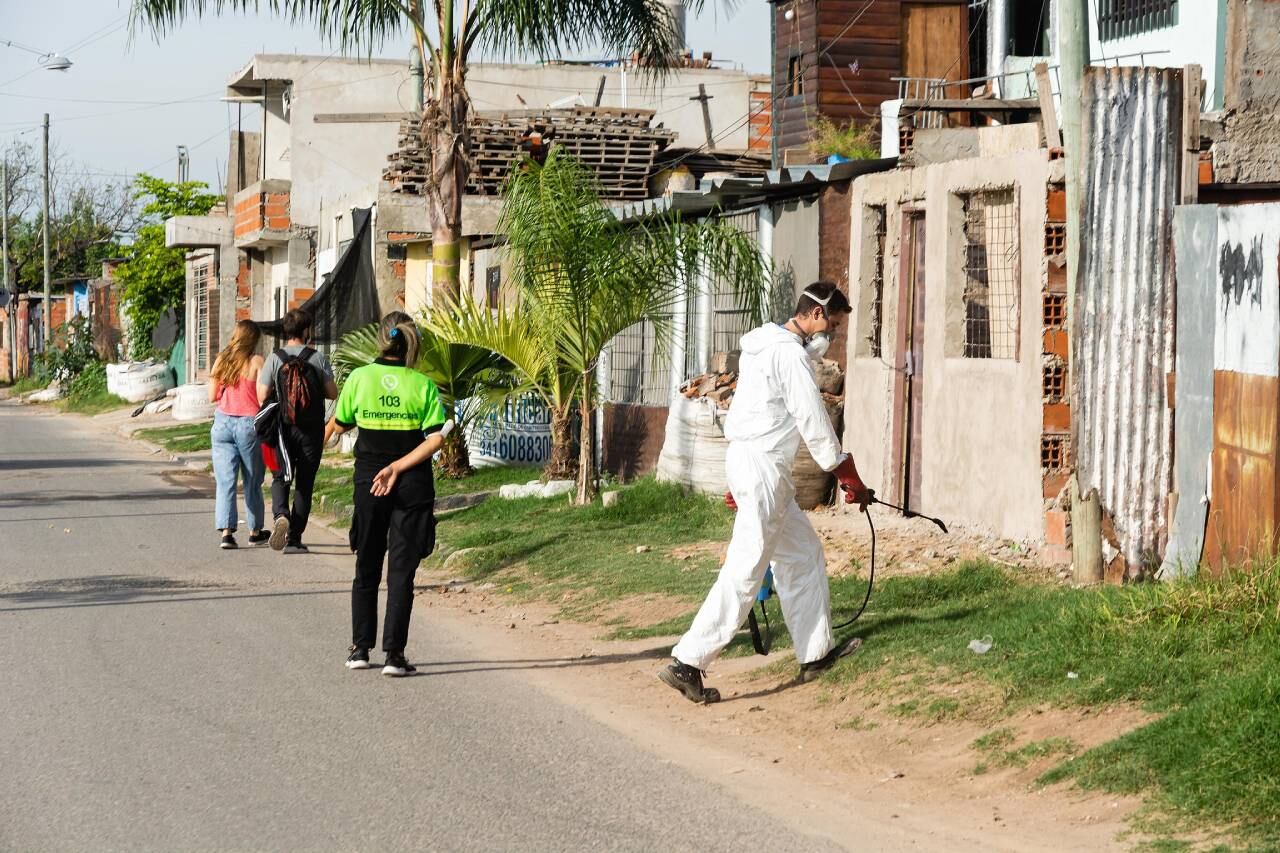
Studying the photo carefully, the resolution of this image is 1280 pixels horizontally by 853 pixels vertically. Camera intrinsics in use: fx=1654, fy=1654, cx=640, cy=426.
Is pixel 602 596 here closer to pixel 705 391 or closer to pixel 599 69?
pixel 705 391

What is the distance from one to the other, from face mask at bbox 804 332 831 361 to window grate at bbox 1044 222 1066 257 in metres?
2.52

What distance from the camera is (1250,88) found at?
12.1 meters

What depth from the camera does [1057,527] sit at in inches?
378

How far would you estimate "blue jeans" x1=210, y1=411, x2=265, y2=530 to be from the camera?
1315 cm

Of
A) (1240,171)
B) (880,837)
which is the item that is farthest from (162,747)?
(1240,171)

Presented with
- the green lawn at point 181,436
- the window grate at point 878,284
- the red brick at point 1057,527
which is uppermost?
the window grate at point 878,284

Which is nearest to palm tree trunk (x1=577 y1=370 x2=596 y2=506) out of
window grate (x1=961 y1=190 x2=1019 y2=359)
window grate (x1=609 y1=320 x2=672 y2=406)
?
window grate (x1=609 y1=320 x2=672 y2=406)

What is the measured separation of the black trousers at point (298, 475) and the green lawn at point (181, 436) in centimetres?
1207

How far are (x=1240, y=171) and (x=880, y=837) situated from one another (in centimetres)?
753

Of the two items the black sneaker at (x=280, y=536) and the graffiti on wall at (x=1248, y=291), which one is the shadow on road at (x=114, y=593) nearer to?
the black sneaker at (x=280, y=536)

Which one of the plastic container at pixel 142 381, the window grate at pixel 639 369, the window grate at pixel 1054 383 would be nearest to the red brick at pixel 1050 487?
the window grate at pixel 1054 383

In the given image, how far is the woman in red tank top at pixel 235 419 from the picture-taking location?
13.0 meters

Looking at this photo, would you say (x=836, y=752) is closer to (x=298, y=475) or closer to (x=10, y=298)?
(x=298, y=475)

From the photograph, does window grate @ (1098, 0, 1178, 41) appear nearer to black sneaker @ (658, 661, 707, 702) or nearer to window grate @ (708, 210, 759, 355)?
window grate @ (708, 210, 759, 355)
